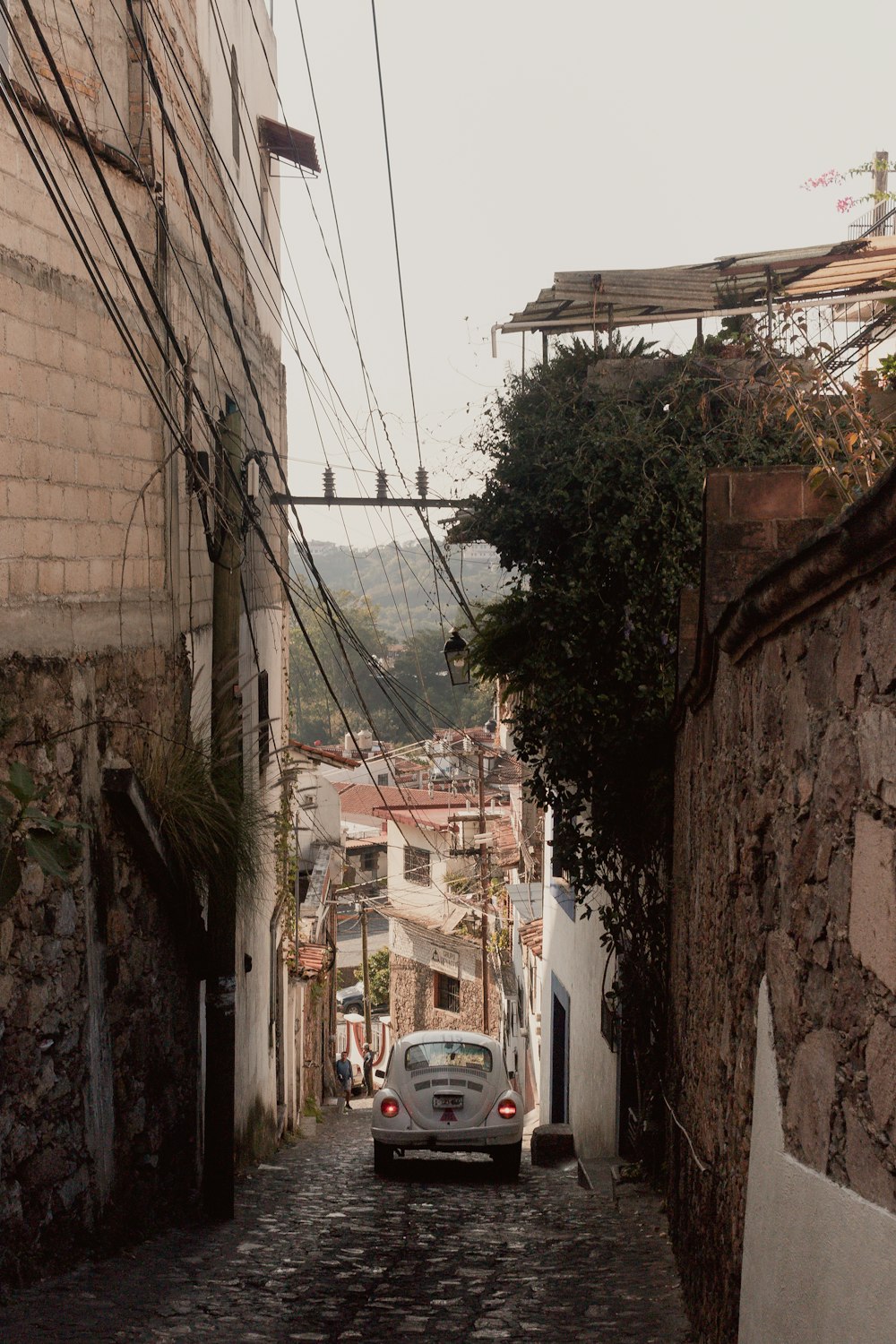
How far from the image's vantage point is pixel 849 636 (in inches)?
114

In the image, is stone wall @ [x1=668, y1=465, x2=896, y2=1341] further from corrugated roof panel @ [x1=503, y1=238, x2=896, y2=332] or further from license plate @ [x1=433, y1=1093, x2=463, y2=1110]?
license plate @ [x1=433, y1=1093, x2=463, y2=1110]

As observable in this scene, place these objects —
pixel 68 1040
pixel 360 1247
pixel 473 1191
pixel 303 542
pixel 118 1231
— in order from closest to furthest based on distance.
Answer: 1. pixel 68 1040
2. pixel 118 1231
3. pixel 360 1247
4. pixel 303 542
5. pixel 473 1191

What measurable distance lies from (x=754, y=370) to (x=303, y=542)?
3254mm

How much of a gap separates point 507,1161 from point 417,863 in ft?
87.9

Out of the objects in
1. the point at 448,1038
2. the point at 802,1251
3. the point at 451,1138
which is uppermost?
the point at 802,1251

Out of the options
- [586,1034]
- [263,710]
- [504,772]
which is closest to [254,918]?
[263,710]

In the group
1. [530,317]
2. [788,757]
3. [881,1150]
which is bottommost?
[881,1150]

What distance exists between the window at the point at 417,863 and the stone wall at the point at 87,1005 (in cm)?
2997

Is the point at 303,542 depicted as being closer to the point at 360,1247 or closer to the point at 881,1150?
the point at 360,1247

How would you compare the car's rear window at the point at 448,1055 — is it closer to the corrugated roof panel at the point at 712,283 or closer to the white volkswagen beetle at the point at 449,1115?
the white volkswagen beetle at the point at 449,1115

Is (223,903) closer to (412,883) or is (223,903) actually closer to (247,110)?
(247,110)

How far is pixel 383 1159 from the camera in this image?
39.2ft

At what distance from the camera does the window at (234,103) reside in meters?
11.9

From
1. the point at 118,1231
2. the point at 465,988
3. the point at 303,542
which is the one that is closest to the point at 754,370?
the point at 303,542
